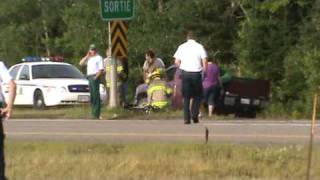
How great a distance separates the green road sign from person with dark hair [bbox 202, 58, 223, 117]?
8.24 feet

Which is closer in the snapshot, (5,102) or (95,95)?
(5,102)

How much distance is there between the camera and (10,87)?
8.30 m

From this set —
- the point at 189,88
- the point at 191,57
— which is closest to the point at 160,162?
the point at 189,88

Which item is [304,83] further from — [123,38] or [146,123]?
[146,123]

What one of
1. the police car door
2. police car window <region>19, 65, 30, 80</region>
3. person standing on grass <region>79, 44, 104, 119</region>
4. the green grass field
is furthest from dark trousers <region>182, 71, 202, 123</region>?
police car window <region>19, 65, 30, 80</region>

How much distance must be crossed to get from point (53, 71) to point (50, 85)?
3.25ft

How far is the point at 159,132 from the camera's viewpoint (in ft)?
47.1

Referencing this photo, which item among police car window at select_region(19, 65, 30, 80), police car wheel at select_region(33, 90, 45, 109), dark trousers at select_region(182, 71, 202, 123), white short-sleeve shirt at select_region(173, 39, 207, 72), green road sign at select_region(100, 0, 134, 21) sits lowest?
police car wheel at select_region(33, 90, 45, 109)

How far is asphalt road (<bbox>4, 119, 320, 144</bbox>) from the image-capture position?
43.6 ft

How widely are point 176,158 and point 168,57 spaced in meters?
27.4

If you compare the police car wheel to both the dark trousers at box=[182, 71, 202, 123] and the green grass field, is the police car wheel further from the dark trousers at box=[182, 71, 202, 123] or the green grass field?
the green grass field

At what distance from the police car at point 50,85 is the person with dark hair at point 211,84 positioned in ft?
13.2

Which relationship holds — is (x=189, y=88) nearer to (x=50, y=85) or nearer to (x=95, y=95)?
(x=95, y=95)

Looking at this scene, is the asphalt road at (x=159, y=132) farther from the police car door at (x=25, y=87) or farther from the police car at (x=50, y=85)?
the police car door at (x=25, y=87)
